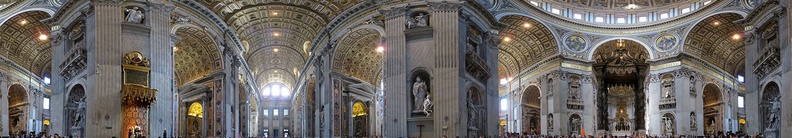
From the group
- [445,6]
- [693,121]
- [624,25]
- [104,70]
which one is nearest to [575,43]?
[624,25]

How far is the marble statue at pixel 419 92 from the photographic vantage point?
3559cm

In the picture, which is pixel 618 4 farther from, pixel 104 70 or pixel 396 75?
pixel 104 70

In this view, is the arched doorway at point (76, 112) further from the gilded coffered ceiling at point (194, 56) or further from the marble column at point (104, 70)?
the gilded coffered ceiling at point (194, 56)

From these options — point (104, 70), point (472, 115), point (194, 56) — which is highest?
point (194, 56)

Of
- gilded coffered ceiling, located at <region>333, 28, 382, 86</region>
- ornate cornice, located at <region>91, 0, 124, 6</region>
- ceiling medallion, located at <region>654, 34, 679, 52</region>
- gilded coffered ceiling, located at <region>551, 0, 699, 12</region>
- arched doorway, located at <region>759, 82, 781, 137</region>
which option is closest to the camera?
ornate cornice, located at <region>91, 0, 124, 6</region>

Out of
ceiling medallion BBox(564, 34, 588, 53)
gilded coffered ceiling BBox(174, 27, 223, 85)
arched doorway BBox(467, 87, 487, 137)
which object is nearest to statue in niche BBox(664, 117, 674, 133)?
ceiling medallion BBox(564, 34, 588, 53)

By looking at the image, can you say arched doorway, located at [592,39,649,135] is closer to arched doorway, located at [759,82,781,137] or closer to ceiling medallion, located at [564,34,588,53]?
ceiling medallion, located at [564,34,588,53]

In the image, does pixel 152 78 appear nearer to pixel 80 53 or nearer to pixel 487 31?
pixel 80 53

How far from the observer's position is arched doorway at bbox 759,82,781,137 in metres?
34.3

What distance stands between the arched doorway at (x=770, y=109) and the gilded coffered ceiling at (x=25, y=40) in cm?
3150

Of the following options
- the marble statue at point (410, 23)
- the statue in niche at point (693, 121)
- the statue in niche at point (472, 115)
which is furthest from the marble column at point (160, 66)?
the statue in niche at point (693, 121)

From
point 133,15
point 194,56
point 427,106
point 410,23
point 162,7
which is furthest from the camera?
point 194,56

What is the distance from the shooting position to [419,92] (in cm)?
3566

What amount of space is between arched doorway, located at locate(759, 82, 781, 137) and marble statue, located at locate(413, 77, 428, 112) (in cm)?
1377
